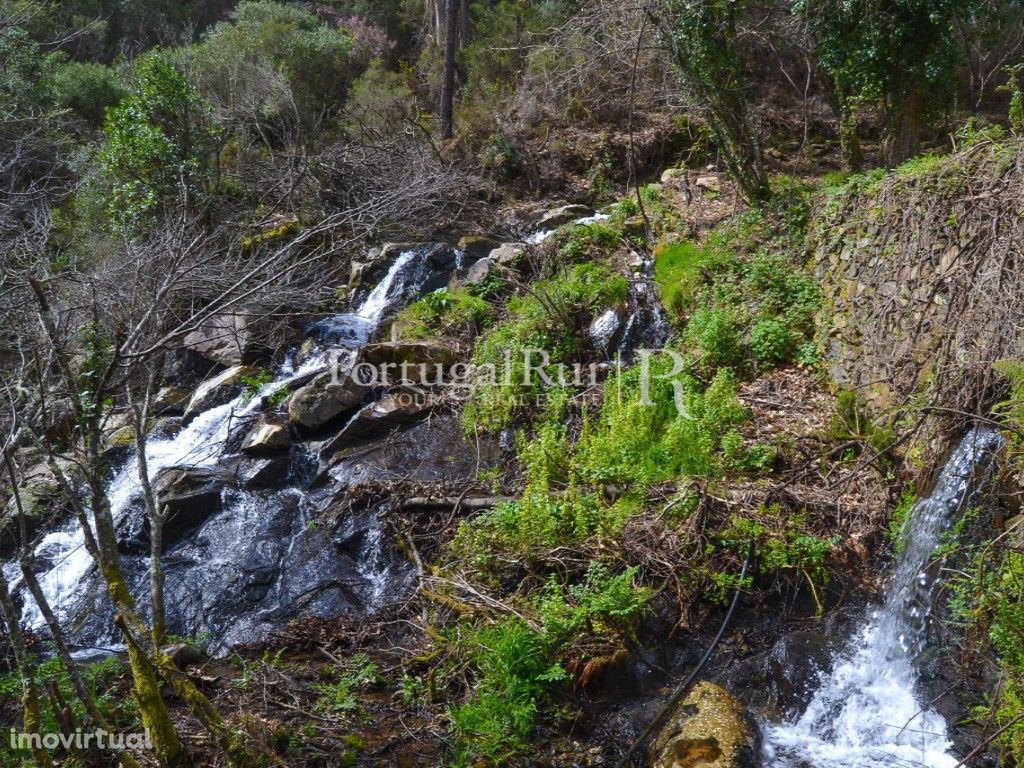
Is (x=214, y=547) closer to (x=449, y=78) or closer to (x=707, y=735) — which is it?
(x=707, y=735)

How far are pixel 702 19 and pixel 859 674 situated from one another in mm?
7236

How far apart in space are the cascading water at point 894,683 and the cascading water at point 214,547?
3.48m

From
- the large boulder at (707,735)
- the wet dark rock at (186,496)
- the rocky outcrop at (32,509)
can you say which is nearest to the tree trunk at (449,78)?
the wet dark rock at (186,496)

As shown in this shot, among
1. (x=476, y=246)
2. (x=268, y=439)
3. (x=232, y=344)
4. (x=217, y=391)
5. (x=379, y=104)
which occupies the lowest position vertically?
(x=268, y=439)

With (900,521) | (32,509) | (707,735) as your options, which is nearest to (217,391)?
(32,509)

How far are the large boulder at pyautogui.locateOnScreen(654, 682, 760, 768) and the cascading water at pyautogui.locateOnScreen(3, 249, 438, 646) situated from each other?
111 inches

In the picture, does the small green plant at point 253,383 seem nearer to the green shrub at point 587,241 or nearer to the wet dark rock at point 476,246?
the wet dark rock at point 476,246

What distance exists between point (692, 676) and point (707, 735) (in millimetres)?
443

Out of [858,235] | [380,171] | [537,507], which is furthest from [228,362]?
[858,235]

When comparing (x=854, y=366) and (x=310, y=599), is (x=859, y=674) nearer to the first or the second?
(x=854, y=366)

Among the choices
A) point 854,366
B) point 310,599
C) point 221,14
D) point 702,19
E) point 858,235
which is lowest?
point 310,599

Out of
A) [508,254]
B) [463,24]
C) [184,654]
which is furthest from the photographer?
[463,24]

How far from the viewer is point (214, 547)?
741 centimetres

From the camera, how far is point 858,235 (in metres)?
7.20
